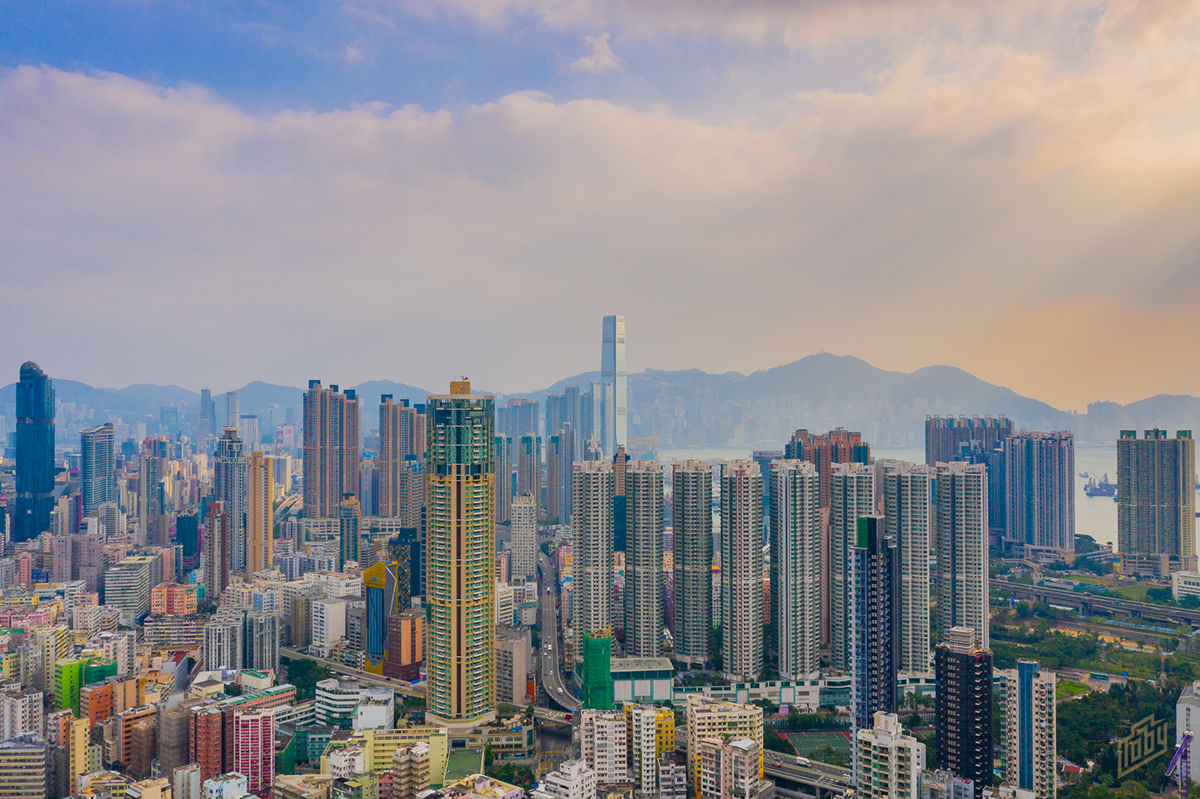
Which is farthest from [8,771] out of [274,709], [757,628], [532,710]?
[757,628]

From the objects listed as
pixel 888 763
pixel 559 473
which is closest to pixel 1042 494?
pixel 559 473

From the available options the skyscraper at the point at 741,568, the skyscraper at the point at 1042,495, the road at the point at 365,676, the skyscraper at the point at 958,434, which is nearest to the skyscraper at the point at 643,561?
the skyscraper at the point at 741,568

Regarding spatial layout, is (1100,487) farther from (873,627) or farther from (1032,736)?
(1032,736)

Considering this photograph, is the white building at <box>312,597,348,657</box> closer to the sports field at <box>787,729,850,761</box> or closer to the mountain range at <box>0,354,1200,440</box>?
the mountain range at <box>0,354,1200,440</box>

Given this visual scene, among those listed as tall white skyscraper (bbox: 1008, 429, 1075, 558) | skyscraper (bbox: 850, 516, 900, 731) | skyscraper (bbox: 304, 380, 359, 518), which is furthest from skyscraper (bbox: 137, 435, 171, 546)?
tall white skyscraper (bbox: 1008, 429, 1075, 558)

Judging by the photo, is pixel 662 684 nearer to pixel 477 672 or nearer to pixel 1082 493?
pixel 477 672

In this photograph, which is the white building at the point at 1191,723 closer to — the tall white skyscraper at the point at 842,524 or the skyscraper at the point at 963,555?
the skyscraper at the point at 963,555
